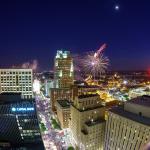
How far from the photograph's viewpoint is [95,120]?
60.0m

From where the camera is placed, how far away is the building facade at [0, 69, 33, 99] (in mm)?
70250

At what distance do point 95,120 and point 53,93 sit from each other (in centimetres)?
4311

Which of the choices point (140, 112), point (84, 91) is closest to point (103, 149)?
point (140, 112)

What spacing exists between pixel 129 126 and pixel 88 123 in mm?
12812

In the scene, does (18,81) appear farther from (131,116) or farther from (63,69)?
(63,69)

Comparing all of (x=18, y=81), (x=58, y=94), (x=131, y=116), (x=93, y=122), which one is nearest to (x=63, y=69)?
(x=58, y=94)

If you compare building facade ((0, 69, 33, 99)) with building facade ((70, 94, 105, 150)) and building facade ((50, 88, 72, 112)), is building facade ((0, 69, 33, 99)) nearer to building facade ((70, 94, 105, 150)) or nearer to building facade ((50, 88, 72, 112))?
building facade ((70, 94, 105, 150))

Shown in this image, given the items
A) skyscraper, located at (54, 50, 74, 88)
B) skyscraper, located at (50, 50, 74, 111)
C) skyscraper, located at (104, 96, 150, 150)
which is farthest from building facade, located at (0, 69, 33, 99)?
skyscraper, located at (54, 50, 74, 88)

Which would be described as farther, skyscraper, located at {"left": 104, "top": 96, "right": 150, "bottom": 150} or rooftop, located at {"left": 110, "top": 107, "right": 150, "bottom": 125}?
rooftop, located at {"left": 110, "top": 107, "right": 150, "bottom": 125}

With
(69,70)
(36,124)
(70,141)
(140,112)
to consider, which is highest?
(69,70)

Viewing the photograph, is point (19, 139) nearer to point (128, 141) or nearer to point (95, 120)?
point (95, 120)

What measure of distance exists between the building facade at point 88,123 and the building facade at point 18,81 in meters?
17.2

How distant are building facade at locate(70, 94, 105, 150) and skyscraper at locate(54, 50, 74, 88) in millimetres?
56481

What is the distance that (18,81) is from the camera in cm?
7044
